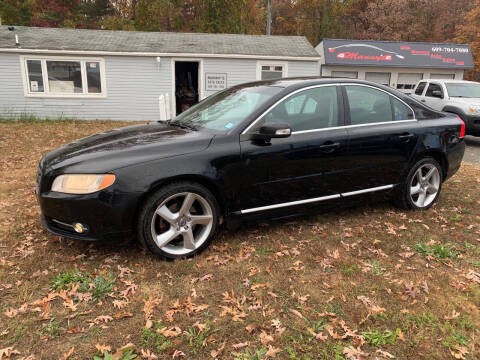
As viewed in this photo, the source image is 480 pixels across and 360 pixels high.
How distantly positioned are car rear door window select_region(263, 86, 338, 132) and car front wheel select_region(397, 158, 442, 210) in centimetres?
137

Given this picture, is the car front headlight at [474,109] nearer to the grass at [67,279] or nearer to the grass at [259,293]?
the grass at [259,293]

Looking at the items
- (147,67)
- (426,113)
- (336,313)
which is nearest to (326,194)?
(336,313)

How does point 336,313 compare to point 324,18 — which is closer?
A: point 336,313

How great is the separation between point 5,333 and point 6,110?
13817mm

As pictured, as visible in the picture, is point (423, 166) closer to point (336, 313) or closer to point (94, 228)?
point (336, 313)

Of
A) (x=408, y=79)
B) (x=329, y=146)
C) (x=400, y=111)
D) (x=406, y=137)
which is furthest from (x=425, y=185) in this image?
(x=408, y=79)

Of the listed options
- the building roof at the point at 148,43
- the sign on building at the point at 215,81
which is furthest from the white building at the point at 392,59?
the sign on building at the point at 215,81

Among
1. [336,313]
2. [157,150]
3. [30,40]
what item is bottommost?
[336,313]

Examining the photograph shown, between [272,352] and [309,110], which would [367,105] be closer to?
[309,110]

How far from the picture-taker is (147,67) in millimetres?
14547

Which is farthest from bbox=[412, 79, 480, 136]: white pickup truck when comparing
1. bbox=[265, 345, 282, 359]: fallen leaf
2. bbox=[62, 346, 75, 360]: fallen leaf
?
bbox=[62, 346, 75, 360]: fallen leaf

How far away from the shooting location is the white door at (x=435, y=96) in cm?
1089

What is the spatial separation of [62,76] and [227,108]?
1209 centimetres

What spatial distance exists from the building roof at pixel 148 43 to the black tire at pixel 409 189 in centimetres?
1142
